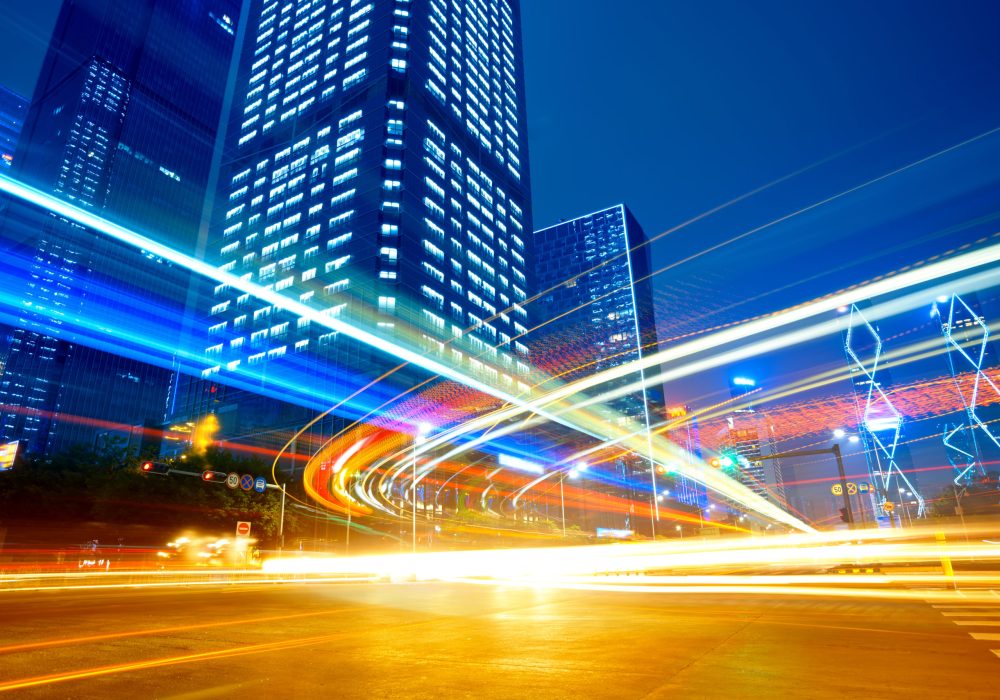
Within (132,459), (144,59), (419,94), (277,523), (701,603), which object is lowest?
(701,603)

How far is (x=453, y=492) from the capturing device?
9144 centimetres

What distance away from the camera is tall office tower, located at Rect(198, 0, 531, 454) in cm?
9262

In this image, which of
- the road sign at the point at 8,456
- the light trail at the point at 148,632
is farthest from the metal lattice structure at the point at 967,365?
the road sign at the point at 8,456

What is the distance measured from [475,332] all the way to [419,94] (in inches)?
1823

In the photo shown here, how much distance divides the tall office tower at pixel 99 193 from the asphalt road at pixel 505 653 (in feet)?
497

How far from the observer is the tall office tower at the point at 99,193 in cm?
15000

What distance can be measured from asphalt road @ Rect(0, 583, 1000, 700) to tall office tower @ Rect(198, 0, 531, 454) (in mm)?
76312

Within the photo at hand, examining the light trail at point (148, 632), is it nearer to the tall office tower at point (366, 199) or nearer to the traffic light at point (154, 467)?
the traffic light at point (154, 467)

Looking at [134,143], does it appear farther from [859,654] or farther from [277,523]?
[859,654]

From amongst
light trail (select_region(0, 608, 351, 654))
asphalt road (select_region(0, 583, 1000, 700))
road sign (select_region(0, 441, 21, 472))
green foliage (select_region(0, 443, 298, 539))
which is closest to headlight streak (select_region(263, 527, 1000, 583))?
green foliage (select_region(0, 443, 298, 539))

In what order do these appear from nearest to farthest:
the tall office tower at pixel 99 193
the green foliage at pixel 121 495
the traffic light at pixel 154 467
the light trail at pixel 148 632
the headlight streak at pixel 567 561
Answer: the light trail at pixel 148 632 → the traffic light at pixel 154 467 → the headlight streak at pixel 567 561 → the green foliage at pixel 121 495 → the tall office tower at pixel 99 193

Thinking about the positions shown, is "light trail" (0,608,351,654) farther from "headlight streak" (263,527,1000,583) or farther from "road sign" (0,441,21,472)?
"road sign" (0,441,21,472)

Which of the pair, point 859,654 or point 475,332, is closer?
point 859,654

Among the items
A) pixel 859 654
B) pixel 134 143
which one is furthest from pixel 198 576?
pixel 134 143
